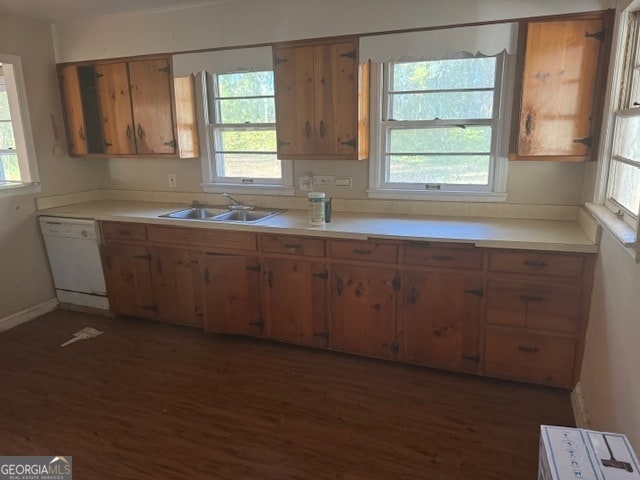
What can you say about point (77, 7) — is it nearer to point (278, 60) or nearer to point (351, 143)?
point (278, 60)

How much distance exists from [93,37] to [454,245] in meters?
3.28

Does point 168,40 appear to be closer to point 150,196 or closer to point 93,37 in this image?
point 93,37

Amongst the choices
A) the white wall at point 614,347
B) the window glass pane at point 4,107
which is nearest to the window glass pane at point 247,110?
the window glass pane at point 4,107

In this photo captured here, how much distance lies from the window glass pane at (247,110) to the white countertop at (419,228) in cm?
77

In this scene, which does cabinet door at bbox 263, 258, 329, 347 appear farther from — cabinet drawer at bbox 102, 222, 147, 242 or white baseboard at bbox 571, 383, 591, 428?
white baseboard at bbox 571, 383, 591, 428

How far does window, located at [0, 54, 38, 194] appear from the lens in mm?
3406

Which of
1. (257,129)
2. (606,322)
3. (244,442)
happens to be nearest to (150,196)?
(257,129)

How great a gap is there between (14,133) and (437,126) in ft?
10.7

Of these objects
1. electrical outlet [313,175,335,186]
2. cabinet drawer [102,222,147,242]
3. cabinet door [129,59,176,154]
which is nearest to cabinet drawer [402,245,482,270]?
electrical outlet [313,175,335,186]

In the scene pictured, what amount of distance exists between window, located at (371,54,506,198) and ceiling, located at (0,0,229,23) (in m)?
1.50

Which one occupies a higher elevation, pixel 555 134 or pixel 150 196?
pixel 555 134

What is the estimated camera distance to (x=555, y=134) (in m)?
2.51

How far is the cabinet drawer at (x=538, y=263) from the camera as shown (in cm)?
232

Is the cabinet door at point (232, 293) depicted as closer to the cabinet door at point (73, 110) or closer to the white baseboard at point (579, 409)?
the cabinet door at point (73, 110)
